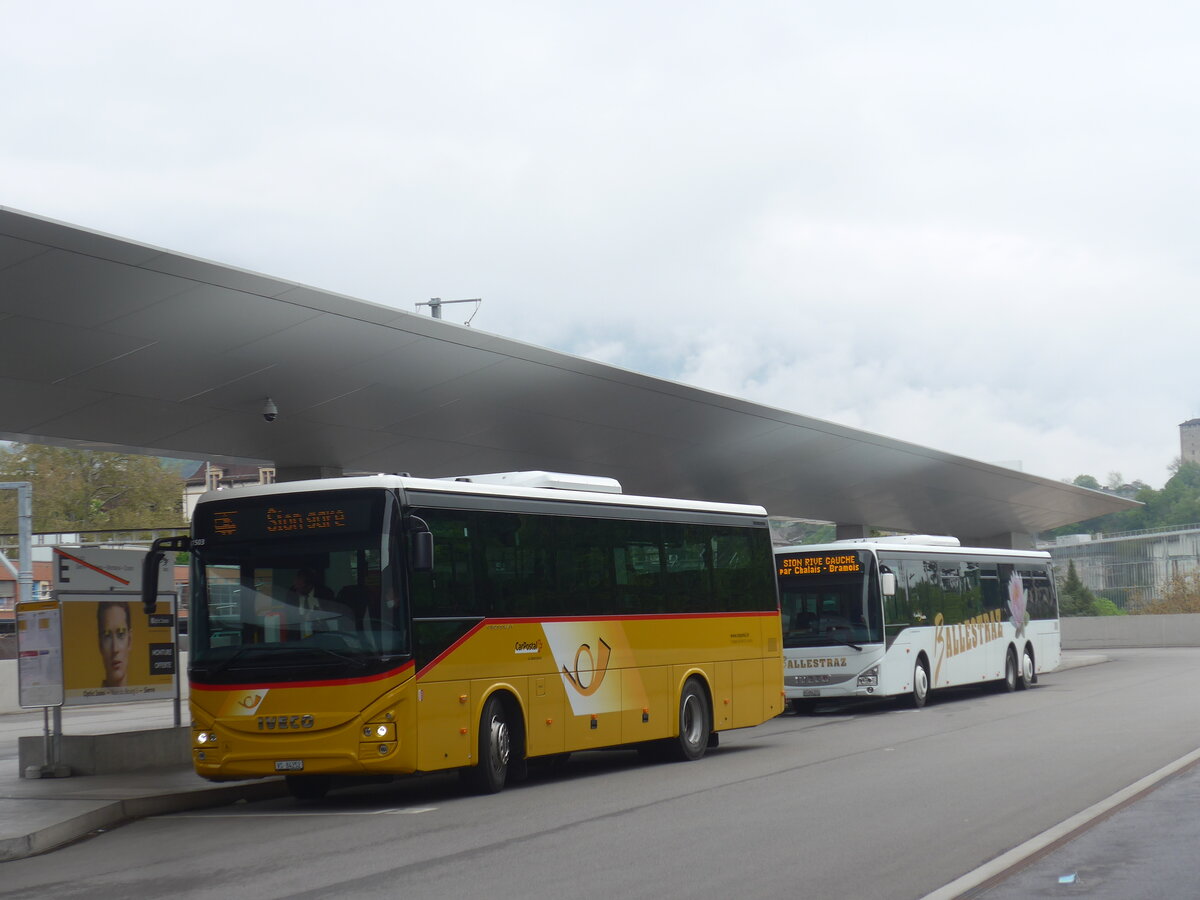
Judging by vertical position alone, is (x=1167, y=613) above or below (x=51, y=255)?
below

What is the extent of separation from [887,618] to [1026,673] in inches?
341

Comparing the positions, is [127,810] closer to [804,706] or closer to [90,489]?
[804,706]

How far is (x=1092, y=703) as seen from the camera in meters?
25.5

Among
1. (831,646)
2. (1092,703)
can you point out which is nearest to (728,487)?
(831,646)

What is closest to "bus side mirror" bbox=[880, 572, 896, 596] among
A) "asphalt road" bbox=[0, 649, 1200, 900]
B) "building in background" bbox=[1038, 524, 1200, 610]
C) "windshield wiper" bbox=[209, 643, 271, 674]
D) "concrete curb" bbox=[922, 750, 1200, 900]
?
"asphalt road" bbox=[0, 649, 1200, 900]

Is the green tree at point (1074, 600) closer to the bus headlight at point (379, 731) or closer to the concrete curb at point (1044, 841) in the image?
the concrete curb at point (1044, 841)

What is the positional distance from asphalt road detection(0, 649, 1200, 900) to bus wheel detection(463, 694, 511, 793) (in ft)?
0.65

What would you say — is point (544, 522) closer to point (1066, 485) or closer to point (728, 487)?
point (728, 487)

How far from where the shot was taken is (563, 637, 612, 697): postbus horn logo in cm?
1559

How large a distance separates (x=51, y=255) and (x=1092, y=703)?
18952 millimetres

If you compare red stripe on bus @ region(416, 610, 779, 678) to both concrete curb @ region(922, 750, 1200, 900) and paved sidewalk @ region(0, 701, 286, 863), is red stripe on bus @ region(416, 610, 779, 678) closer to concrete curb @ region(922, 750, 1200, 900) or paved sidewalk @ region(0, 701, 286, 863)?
paved sidewalk @ region(0, 701, 286, 863)

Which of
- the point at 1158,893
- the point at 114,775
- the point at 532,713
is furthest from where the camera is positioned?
the point at 114,775

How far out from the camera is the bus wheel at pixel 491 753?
14156 mm

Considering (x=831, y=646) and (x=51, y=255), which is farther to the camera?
(x=831, y=646)
